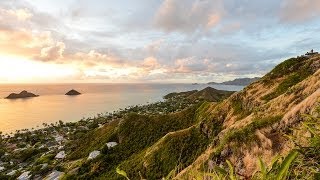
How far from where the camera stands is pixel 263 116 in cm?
2631

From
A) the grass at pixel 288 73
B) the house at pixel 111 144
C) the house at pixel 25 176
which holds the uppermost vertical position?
the grass at pixel 288 73

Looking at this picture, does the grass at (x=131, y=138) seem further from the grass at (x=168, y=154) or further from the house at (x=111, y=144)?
the grass at (x=168, y=154)

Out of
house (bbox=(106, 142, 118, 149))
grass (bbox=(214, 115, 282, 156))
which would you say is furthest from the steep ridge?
house (bbox=(106, 142, 118, 149))

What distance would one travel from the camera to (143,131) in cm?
5222

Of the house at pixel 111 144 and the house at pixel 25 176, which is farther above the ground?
the house at pixel 111 144

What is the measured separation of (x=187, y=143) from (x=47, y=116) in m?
175

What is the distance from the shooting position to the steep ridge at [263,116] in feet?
67.7

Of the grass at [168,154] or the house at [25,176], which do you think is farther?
the house at [25,176]

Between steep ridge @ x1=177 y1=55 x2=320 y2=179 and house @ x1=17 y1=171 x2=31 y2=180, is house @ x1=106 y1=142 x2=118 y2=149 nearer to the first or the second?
steep ridge @ x1=177 y1=55 x2=320 y2=179

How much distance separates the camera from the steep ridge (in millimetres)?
20641

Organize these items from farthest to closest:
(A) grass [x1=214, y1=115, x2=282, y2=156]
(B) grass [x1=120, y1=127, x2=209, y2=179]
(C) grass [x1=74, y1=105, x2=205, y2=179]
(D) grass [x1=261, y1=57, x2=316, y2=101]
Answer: (C) grass [x1=74, y1=105, x2=205, y2=179] → (B) grass [x1=120, y1=127, x2=209, y2=179] → (D) grass [x1=261, y1=57, x2=316, y2=101] → (A) grass [x1=214, y1=115, x2=282, y2=156]

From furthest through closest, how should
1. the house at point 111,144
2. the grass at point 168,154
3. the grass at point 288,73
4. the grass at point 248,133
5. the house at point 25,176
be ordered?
1. the house at point 25,176
2. the house at point 111,144
3. the grass at point 168,154
4. the grass at point 288,73
5. the grass at point 248,133

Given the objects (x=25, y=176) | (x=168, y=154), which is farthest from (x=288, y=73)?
(x=25, y=176)

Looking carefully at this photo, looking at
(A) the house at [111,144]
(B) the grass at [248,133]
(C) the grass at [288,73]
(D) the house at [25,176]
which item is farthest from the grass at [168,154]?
(D) the house at [25,176]
